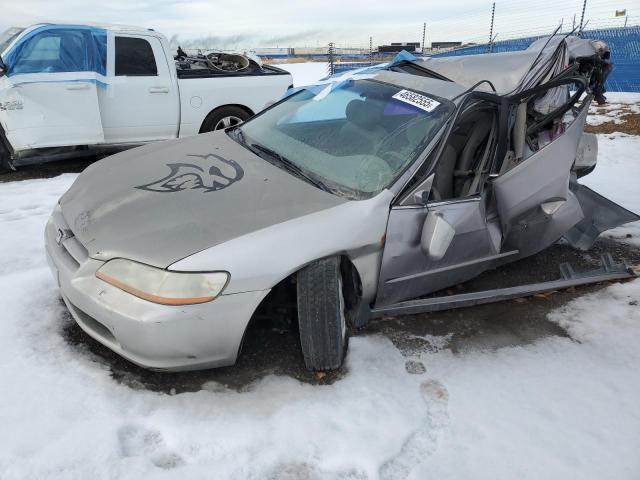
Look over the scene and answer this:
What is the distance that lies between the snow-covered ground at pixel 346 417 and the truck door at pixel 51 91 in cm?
325

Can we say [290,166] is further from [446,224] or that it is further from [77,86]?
[77,86]

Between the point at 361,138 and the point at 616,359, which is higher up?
the point at 361,138

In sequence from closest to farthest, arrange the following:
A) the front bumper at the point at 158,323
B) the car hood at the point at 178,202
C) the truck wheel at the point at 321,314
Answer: the front bumper at the point at 158,323 < the car hood at the point at 178,202 < the truck wheel at the point at 321,314

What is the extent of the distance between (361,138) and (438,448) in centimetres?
178

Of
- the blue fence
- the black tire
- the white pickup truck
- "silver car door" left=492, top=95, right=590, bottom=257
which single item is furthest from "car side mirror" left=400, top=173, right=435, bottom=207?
the blue fence

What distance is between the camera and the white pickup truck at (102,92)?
18.0 feet

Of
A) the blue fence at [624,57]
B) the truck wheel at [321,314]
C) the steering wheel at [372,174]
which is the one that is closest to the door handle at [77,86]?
the steering wheel at [372,174]

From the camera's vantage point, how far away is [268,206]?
2.50 metres

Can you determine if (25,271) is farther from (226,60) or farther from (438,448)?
(226,60)

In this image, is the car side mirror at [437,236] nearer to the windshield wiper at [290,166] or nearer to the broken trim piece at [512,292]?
the broken trim piece at [512,292]

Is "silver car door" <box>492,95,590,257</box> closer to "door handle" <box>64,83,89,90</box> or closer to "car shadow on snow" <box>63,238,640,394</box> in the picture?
"car shadow on snow" <box>63,238,640,394</box>

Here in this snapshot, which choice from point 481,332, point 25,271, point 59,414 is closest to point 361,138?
point 481,332

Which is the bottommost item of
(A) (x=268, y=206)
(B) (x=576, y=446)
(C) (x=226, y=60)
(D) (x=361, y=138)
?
(B) (x=576, y=446)

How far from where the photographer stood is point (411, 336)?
3.03 meters
